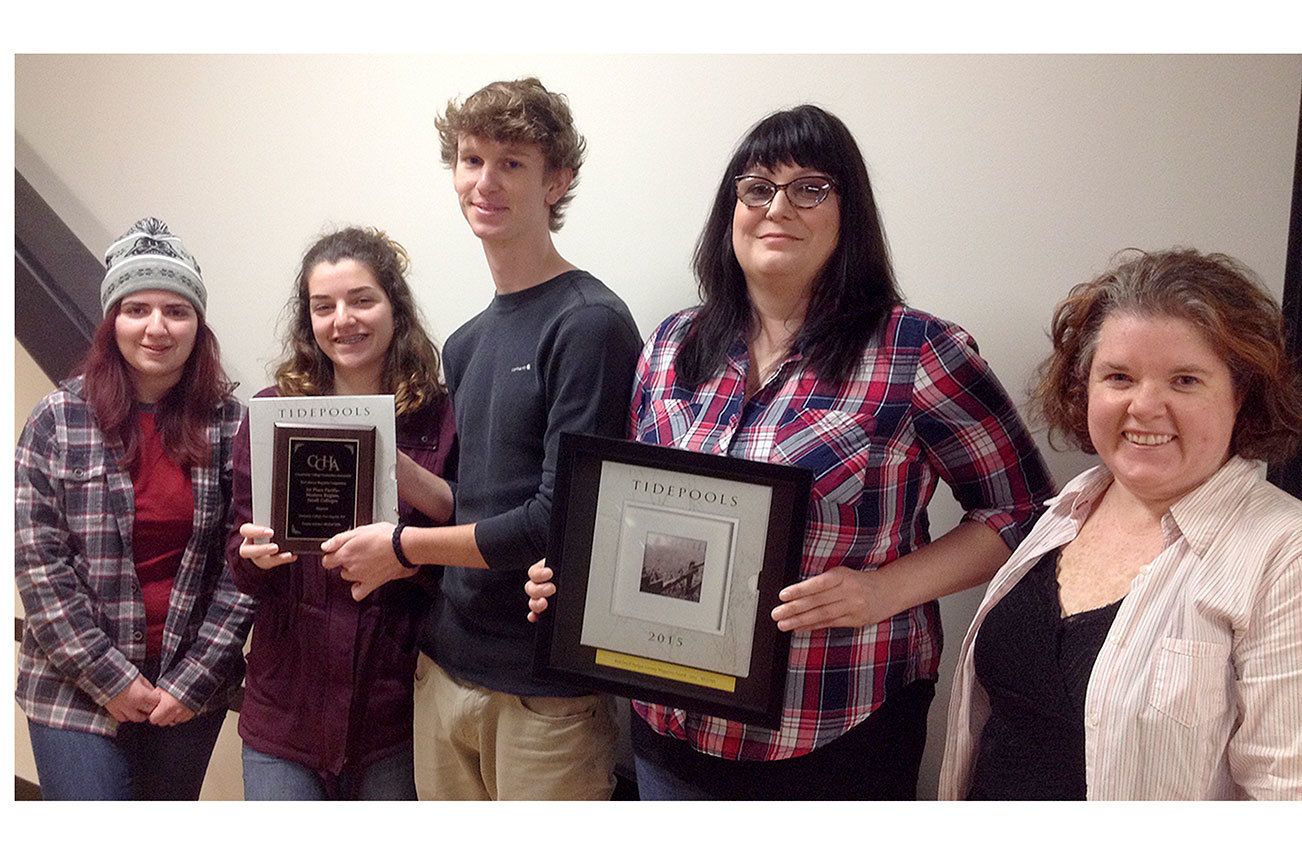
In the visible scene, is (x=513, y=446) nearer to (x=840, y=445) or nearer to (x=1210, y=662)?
(x=840, y=445)

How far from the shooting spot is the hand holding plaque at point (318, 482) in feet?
5.57

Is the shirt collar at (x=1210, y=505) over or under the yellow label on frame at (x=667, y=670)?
over

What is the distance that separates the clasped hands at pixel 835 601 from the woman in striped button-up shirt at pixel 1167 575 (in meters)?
0.17

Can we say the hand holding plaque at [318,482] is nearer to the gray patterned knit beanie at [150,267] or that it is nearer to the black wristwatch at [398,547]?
the black wristwatch at [398,547]

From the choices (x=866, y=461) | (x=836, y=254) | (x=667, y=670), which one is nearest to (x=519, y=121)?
(x=836, y=254)

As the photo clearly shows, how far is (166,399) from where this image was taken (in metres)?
1.81

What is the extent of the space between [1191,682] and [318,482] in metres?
1.30

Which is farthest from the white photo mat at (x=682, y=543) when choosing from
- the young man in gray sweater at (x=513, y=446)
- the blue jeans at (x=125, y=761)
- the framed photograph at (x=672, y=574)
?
the blue jeans at (x=125, y=761)

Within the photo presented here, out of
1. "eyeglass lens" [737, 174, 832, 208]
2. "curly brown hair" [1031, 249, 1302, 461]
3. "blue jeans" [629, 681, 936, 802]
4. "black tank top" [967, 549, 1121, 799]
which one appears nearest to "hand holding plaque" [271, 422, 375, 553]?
"blue jeans" [629, 681, 936, 802]

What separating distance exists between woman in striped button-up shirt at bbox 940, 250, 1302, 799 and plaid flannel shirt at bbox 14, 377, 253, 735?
1.33 m

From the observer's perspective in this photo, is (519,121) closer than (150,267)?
Yes
